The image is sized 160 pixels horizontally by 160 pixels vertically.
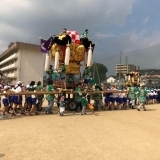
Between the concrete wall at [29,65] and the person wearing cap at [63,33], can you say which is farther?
the concrete wall at [29,65]

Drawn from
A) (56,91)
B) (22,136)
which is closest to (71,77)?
(56,91)

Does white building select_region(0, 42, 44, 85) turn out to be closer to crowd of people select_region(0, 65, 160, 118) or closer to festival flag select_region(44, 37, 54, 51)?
festival flag select_region(44, 37, 54, 51)

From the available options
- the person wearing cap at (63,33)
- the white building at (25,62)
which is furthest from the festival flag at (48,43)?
the white building at (25,62)

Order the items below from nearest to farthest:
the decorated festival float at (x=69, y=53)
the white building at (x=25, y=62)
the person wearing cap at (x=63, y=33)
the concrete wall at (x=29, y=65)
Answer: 1. the decorated festival float at (x=69, y=53)
2. the person wearing cap at (x=63, y=33)
3. the white building at (x=25, y=62)
4. the concrete wall at (x=29, y=65)

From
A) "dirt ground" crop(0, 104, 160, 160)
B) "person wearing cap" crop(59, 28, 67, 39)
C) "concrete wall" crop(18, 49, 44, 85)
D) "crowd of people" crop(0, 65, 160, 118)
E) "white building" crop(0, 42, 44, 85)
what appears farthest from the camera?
"concrete wall" crop(18, 49, 44, 85)

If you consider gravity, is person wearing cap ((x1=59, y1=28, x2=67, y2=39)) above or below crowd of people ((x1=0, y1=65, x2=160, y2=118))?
above

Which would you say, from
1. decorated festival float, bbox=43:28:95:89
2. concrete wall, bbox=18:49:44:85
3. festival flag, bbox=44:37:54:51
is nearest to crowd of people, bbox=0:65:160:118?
decorated festival float, bbox=43:28:95:89

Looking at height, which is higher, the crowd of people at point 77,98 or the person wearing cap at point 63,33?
the person wearing cap at point 63,33

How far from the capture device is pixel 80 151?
17.0 ft

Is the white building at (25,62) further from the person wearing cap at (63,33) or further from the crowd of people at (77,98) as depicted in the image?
the crowd of people at (77,98)

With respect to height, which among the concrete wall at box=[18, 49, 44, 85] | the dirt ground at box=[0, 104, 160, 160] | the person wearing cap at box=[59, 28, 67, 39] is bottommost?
the dirt ground at box=[0, 104, 160, 160]

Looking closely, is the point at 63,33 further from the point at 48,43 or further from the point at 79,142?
the point at 79,142

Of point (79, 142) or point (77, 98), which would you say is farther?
point (77, 98)

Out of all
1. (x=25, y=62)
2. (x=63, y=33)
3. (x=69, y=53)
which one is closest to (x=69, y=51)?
(x=69, y=53)
